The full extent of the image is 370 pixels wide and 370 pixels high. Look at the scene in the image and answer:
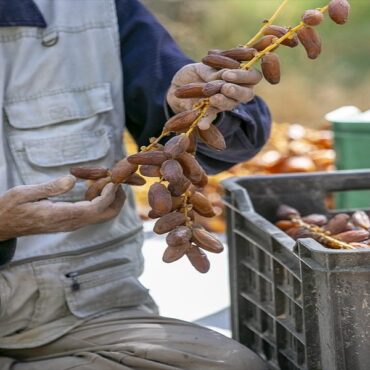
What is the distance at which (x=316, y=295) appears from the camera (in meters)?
2.04

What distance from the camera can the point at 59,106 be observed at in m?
2.58

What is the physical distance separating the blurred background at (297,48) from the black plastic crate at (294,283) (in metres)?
4.39

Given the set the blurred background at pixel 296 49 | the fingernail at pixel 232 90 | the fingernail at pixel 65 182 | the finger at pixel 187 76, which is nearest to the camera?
the fingernail at pixel 232 90

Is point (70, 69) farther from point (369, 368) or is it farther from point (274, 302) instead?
point (369, 368)

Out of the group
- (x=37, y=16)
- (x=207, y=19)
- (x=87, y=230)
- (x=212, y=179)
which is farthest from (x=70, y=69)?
(x=207, y=19)

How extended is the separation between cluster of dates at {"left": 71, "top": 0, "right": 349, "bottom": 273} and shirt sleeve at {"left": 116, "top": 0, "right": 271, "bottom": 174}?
1.35 ft

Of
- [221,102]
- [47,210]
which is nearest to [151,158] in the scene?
[221,102]

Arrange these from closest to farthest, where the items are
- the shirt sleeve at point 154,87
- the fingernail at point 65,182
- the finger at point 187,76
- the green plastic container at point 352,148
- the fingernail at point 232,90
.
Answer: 1. the fingernail at point 232,90
2. the fingernail at point 65,182
3. the finger at point 187,76
4. the shirt sleeve at point 154,87
5. the green plastic container at point 352,148

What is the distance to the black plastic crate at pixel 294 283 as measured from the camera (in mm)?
1975

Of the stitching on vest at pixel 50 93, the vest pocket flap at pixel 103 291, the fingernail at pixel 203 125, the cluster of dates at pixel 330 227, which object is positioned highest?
the stitching on vest at pixel 50 93

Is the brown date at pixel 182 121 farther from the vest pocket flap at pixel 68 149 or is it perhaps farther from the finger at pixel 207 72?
the vest pocket flap at pixel 68 149

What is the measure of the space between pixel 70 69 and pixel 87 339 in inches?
26.8

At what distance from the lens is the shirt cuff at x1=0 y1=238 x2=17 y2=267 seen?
231cm

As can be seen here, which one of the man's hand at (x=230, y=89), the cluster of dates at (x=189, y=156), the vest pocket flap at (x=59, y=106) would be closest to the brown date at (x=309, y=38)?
the cluster of dates at (x=189, y=156)
